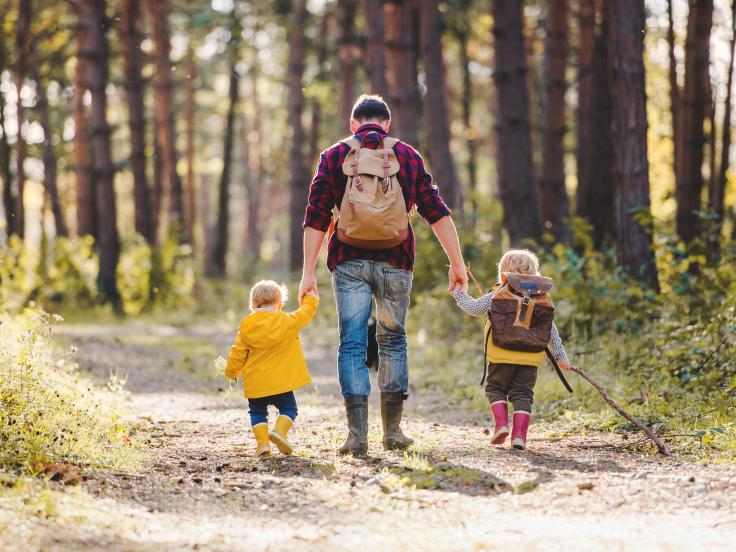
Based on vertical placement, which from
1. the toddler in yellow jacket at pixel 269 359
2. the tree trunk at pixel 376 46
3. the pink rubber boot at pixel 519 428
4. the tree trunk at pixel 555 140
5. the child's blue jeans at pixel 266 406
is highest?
the tree trunk at pixel 376 46

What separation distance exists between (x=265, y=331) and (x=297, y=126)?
23164 mm

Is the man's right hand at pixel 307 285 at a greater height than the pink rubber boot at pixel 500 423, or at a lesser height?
greater

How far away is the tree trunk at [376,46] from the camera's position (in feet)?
63.5

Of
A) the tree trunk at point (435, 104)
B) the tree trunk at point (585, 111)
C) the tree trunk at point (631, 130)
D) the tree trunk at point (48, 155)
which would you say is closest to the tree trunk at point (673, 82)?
the tree trunk at point (585, 111)

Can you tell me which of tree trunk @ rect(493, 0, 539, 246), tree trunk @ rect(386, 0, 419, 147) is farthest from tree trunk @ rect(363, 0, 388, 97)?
tree trunk @ rect(493, 0, 539, 246)

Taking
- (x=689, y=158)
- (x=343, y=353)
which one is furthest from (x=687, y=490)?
(x=689, y=158)

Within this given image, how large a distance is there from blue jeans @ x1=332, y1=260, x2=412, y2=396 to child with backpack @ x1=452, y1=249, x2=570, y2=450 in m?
0.45

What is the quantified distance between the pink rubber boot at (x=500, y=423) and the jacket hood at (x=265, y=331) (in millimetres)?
1563

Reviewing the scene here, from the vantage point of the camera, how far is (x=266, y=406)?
6719 millimetres

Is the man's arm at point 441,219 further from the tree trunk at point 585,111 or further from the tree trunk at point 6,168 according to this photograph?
the tree trunk at point 6,168

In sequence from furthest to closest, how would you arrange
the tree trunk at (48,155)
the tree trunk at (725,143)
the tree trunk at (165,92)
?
the tree trunk at (48,155) < the tree trunk at (165,92) < the tree trunk at (725,143)

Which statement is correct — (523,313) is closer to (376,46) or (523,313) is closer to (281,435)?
(281,435)

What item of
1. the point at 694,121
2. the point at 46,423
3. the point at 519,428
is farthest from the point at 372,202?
the point at 694,121

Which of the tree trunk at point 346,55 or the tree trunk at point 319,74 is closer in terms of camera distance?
the tree trunk at point 346,55
